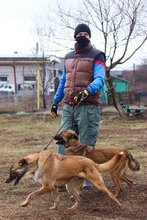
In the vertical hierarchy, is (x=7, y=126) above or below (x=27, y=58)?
below

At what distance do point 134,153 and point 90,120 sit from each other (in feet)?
10.7

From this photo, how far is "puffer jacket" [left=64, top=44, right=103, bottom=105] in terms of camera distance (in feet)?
16.5

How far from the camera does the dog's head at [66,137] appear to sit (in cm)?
516

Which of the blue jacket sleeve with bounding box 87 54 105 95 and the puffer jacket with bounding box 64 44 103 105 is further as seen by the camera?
the puffer jacket with bounding box 64 44 103 105

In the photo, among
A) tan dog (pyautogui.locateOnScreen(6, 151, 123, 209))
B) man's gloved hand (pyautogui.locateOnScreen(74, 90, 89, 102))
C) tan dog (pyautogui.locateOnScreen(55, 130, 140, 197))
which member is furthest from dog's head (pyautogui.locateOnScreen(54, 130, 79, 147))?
tan dog (pyautogui.locateOnScreen(6, 151, 123, 209))

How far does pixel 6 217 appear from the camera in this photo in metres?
4.12

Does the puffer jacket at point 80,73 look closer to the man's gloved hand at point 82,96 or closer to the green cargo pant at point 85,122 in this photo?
the green cargo pant at point 85,122

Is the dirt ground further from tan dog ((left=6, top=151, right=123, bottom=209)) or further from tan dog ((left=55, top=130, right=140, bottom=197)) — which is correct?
tan dog ((left=55, top=130, right=140, bottom=197))

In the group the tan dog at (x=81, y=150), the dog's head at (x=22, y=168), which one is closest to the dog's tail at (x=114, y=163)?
the tan dog at (x=81, y=150)

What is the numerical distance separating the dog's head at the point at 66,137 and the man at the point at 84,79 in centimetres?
15

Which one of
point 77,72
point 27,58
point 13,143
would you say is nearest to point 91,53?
point 77,72

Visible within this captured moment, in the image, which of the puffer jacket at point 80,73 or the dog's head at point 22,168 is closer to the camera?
the dog's head at point 22,168

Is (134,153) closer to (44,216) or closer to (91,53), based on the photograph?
(91,53)

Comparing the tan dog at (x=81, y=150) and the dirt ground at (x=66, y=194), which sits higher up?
the tan dog at (x=81, y=150)
